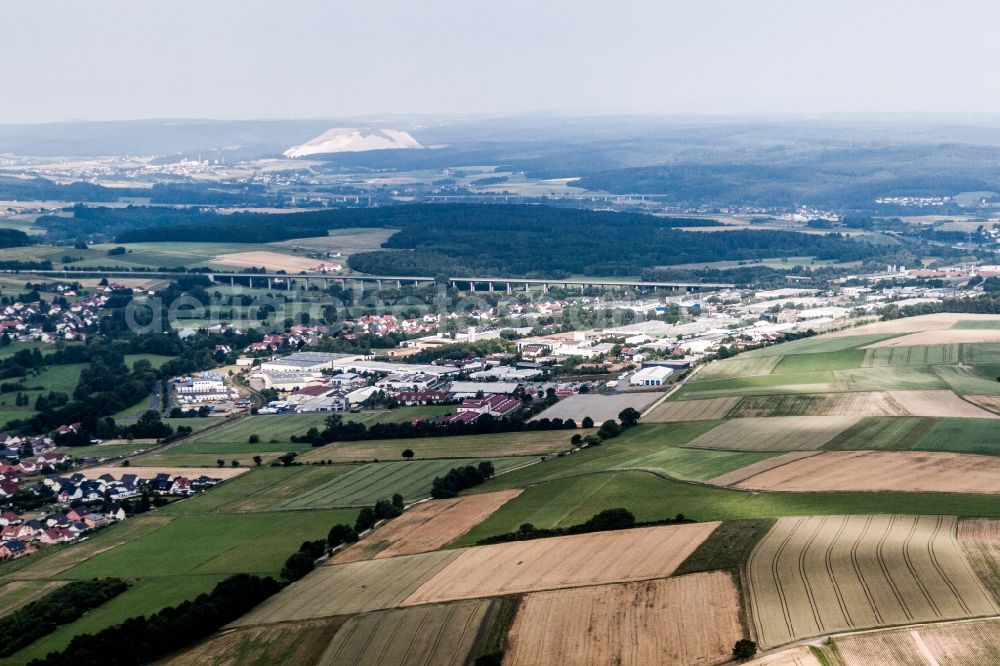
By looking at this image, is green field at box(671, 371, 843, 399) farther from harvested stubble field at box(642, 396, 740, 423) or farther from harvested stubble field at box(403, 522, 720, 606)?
harvested stubble field at box(403, 522, 720, 606)

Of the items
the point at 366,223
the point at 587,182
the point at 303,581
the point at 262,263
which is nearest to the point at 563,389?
the point at 303,581

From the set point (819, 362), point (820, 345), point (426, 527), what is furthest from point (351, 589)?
point (820, 345)

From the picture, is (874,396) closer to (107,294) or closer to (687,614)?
(687,614)

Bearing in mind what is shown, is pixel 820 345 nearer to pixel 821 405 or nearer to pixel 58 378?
pixel 821 405

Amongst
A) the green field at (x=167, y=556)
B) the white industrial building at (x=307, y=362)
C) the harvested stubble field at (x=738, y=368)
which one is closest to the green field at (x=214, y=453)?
the green field at (x=167, y=556)

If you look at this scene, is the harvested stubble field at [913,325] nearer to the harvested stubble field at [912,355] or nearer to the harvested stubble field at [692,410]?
the harvested stubble field at [912,355]

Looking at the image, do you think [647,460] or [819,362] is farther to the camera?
[819,362]

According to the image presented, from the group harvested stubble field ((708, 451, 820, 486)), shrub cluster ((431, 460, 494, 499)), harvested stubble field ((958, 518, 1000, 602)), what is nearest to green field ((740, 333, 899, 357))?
harvested stubble field ((708, 451, 820, 486))
